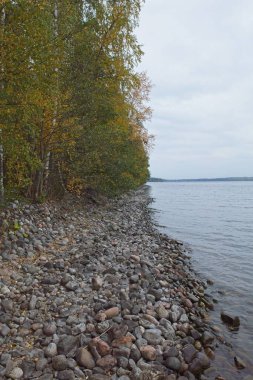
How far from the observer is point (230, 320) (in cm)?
816

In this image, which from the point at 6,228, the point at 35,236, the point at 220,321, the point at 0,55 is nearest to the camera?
the point at 0,55

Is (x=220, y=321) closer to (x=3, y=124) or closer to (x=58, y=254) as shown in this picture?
(x=58, y=254)

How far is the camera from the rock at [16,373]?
485 centimetres

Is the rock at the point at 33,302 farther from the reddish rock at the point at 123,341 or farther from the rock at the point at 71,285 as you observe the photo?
the reddish rock at the point at 123,341

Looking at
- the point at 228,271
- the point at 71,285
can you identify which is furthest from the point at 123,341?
the point at 228,271

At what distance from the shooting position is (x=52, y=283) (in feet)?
25.5

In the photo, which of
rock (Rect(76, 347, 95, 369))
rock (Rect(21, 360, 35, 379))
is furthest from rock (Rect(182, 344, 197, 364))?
rock (Rect(21, 360, 35, 379))

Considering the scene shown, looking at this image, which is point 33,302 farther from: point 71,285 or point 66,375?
point 66,375

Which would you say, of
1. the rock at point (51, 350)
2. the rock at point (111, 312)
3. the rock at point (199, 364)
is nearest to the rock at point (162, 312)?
the rock at point (111, 312)

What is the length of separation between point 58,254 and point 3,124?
4.22 m

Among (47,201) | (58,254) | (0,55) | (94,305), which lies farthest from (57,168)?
(94,305)

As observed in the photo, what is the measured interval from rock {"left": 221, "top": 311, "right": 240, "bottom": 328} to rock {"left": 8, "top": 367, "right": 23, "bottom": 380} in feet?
17.6

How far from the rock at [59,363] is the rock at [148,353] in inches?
56.4

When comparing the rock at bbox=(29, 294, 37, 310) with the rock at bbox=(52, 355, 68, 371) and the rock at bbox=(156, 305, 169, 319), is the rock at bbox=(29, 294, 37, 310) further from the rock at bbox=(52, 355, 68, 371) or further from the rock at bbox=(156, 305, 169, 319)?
the rock at bbox=(156, 305, 169, 319)
